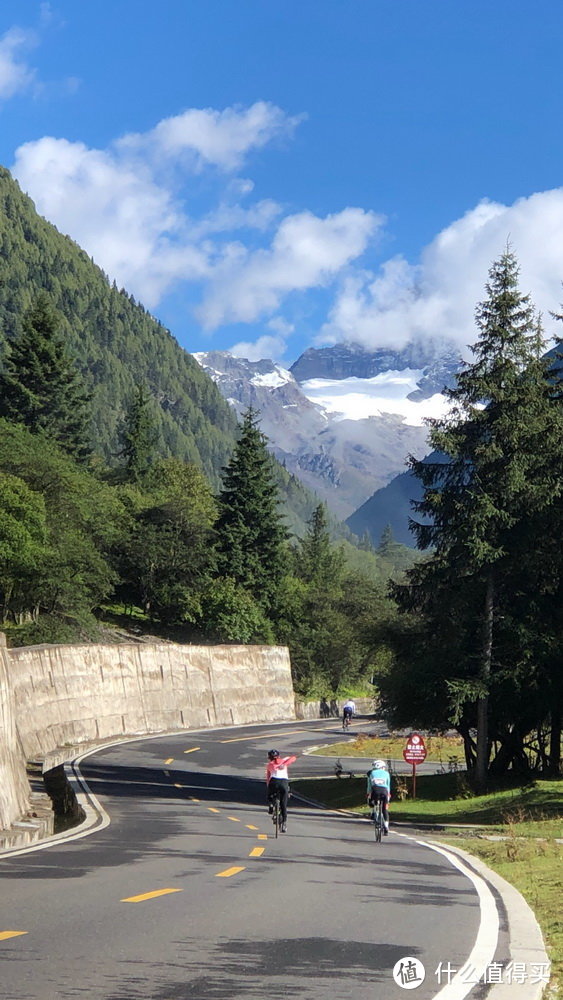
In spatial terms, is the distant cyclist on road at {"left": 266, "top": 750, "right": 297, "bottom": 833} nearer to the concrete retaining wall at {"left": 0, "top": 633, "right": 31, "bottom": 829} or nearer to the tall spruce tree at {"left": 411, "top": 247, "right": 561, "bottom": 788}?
the concrete retaining wall at {"left": 0, "top": 633, "right": 31, "bottom": 829}

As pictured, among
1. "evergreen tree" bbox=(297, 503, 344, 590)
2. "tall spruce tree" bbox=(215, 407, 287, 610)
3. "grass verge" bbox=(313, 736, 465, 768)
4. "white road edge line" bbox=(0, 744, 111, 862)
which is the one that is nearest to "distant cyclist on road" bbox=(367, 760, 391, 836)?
"white road edge line" bbox=(0, 744, 111, 862)

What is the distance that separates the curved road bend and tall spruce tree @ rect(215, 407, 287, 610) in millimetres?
61367

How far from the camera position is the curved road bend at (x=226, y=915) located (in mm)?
7523

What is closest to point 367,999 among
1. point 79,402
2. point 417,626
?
point 417,626

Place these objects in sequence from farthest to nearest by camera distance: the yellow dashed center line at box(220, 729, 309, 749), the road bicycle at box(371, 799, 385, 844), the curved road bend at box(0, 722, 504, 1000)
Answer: the yellow dashed center line at box(220, 729, 309, 749) < the road bicycle at box(371, 799, 385, 844) < the curved road bend at box(0, 722, 504, 1000)

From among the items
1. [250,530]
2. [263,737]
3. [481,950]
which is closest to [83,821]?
[481,950]

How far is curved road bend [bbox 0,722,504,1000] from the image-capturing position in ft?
24.7

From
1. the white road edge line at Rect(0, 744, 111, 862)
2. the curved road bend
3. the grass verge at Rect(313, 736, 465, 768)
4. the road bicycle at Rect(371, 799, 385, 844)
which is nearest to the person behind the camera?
the curved road bend

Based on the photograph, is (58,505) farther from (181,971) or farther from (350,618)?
(181,971)

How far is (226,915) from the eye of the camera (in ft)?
34.4

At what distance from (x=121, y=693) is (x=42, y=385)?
5102cm

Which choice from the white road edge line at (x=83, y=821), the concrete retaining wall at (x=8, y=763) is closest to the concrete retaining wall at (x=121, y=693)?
the concrete retaining wall at (x=8, y=763)

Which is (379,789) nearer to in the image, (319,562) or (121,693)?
(121,693)

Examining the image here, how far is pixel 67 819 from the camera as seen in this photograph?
24281 millimetres
